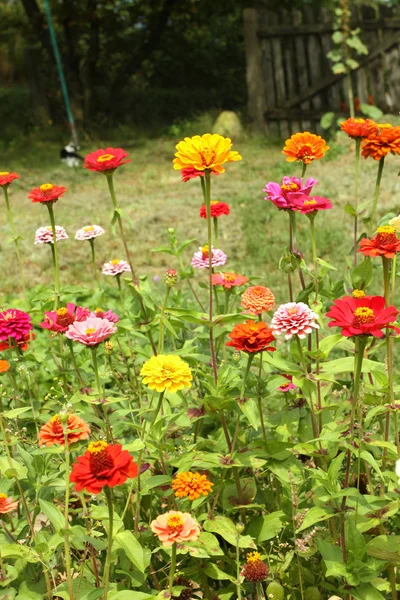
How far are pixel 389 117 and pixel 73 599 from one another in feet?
25.4

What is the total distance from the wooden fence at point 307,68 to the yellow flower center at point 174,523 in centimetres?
811

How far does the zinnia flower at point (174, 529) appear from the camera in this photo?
150 cm

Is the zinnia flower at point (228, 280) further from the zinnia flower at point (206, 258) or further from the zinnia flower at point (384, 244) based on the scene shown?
the zinnia flower at point (384, 244)

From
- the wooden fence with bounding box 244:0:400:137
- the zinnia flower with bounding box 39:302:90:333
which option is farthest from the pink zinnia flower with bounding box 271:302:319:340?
the wooden fence with bounding box 244:0:400:137

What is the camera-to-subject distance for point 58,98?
442 inches

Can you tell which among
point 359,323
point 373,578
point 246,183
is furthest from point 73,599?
point 246,183

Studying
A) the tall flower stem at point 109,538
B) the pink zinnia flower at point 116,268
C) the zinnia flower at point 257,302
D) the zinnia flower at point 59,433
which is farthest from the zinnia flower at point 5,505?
the pink zinnia flower at point 116,268

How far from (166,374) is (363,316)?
44 centimetres

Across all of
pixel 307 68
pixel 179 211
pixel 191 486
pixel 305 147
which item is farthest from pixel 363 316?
pixel 307 68

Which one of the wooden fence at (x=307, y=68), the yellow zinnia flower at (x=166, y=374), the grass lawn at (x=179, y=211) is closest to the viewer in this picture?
the yellow zinnia flower at (x=166, y=374)

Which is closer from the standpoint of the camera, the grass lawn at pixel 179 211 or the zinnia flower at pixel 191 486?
the zinnia flower at pixel 191 486

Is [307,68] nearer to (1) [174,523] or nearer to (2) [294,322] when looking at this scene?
(2) [294,322]

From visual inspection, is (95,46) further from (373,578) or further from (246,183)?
(373,578)

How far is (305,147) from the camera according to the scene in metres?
2.27
